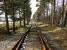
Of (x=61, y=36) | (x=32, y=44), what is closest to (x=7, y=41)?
(x=32, y=44)

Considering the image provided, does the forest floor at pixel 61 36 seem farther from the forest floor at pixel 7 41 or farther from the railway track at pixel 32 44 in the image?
the forest floor at pixel 7 41

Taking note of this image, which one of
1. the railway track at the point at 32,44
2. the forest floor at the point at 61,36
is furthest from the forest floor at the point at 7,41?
the forest floor at the point at 61,36

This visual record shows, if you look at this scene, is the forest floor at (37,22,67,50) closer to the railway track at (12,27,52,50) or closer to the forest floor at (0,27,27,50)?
the railway track at (12,27,52,50)

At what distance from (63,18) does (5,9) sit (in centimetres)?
1243

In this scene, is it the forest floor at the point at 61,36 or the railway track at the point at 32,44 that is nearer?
the railway track at the point at 32,44

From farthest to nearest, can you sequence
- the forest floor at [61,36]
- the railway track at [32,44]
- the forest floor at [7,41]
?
the forest floor at [61,36] → the forest floor at [7,41] → the railway track at [32,44]

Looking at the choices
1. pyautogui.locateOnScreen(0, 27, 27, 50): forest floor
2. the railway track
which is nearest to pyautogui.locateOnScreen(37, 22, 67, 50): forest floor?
the railway track

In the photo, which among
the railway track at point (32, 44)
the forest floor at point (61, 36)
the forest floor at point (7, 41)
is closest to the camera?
the railway track at point (32, 44)

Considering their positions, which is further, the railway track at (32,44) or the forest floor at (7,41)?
the forest floor at (7,41)

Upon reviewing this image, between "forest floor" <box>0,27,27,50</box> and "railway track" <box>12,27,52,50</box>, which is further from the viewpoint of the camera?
"forest floor" <box>0,27,27,50</box>

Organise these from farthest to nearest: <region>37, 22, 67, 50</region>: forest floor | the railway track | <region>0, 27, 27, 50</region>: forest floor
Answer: <region>37, 22, 67, 50</region>: forest floor, <region>0, 27, 27, 50</region>: forest floor, the railway track

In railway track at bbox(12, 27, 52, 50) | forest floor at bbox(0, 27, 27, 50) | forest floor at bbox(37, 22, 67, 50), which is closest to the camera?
railway track at bbox(12, 27, 52, 50)

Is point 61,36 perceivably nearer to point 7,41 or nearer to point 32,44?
point 32,44

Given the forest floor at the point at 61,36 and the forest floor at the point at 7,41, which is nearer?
the forest floor at the point at 7,41
